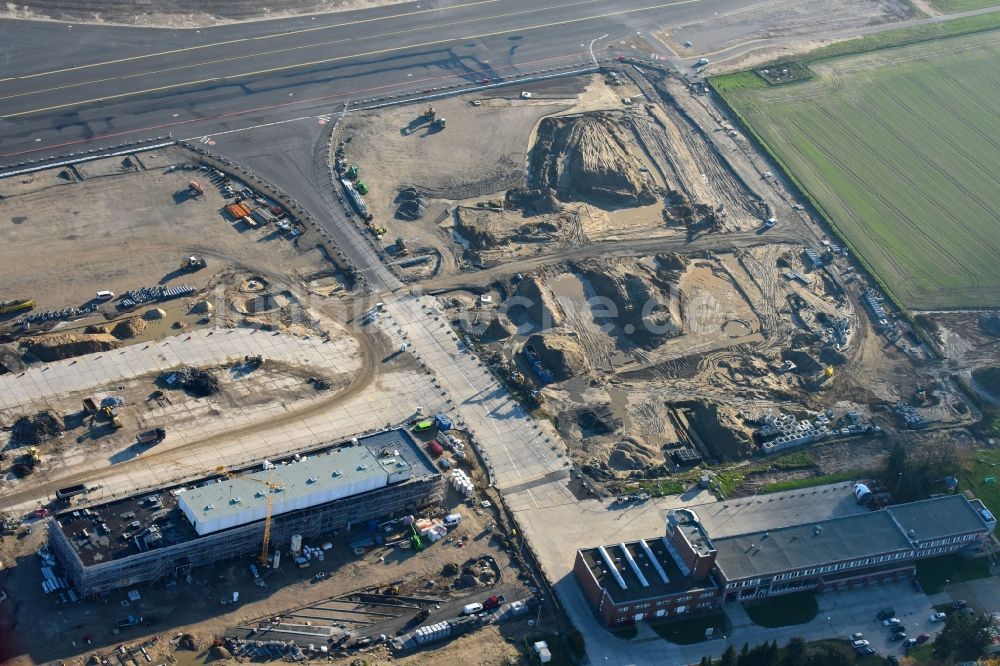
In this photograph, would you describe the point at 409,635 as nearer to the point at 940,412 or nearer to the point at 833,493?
the point at 833,493

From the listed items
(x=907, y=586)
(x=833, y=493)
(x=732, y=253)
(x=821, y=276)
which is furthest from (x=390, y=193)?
(x=907, y=586)

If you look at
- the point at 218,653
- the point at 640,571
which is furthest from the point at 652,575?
the point at 218,653

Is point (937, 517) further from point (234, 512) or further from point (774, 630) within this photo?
point (234, 512)

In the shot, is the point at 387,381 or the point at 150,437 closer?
the point at 150,437

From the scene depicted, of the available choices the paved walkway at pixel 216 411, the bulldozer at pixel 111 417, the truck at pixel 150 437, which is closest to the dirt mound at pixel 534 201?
the paved walkway at pixel 216 411

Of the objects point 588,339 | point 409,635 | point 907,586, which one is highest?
point 588,339

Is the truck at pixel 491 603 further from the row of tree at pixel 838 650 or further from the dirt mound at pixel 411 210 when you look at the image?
the dirt mound at pixel 411 210

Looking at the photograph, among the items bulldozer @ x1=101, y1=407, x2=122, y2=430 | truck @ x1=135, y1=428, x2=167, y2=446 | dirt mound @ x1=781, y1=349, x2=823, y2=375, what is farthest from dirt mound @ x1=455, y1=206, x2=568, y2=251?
bulldozer @ x1=101, y1=407, x2=122, y2=430
